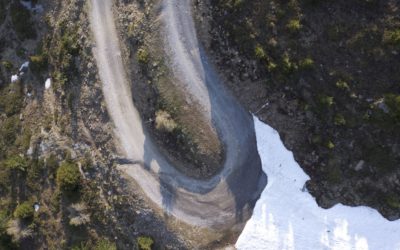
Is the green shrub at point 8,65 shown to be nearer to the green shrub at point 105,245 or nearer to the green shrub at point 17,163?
the green shrub at point 17,163

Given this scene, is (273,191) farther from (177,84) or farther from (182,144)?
(177,84)

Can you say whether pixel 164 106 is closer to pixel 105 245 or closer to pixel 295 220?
pixel 105 245

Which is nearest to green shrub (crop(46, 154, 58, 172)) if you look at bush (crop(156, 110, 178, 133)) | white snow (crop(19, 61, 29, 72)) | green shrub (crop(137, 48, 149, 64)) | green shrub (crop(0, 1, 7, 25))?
white snow (crop(19, 61, 29, 72))

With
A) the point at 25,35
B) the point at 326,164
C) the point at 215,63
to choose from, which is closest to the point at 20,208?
the point at 25,35

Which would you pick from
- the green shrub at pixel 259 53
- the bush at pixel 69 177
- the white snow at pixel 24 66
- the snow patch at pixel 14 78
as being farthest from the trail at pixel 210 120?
the snow patch at pixel 14 78

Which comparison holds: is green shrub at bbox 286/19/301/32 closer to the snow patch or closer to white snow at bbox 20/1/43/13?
white snow at bbox 20/1/43/13

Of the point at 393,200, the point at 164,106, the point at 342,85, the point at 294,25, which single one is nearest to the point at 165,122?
the point at 164,106
